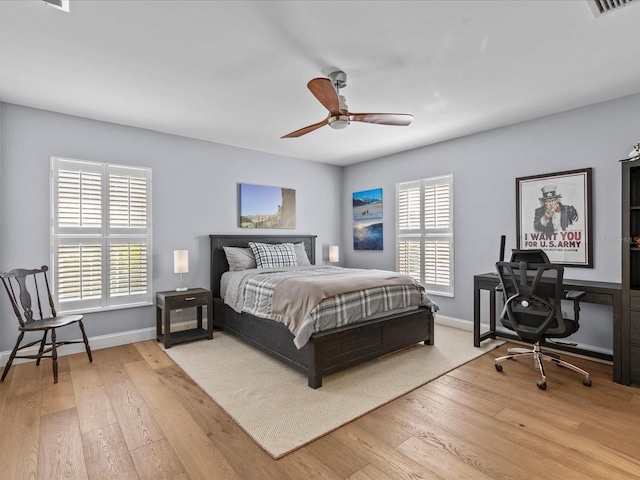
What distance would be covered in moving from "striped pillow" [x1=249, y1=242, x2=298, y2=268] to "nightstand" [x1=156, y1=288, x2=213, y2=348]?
35.1 inches

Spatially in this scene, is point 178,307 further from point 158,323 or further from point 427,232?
point 427,232

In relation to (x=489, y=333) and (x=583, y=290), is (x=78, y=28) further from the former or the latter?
(x=489, y=333)

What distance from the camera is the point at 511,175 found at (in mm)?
4164

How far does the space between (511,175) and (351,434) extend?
3605 millimetres

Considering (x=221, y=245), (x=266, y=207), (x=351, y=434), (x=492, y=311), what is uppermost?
(x=266, y=207)

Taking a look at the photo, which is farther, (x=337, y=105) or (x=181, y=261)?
(x=181, y=261)

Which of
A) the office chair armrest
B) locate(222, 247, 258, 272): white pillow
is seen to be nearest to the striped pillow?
locate(222, 247, 258, 272): white pillow

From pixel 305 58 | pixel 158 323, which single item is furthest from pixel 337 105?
pixel 158 323

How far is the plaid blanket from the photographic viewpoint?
2990mm

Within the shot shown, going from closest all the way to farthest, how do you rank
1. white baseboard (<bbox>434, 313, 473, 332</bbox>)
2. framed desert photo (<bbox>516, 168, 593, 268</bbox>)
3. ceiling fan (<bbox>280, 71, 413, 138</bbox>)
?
ceiling fan (<bbox>280, 71, 413, 138</bbox>) → framed desert photo (<bbox>516, 168, 593, 268</bbox>) → white baseboard (<bbox>434, 313, 473, 332</bbox>)

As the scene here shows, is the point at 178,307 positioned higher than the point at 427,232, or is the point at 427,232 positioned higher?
the point at 427,232

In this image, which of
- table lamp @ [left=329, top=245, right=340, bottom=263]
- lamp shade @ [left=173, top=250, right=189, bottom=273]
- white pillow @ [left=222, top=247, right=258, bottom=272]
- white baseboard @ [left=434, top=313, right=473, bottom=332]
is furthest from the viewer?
table lamp @ [left=329, top=245, right=340, bottom=263]

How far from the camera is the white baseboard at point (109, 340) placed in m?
3.46

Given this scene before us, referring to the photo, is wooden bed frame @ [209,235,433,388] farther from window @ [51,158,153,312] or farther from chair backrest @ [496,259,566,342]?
window @ [51,158,153,312]
